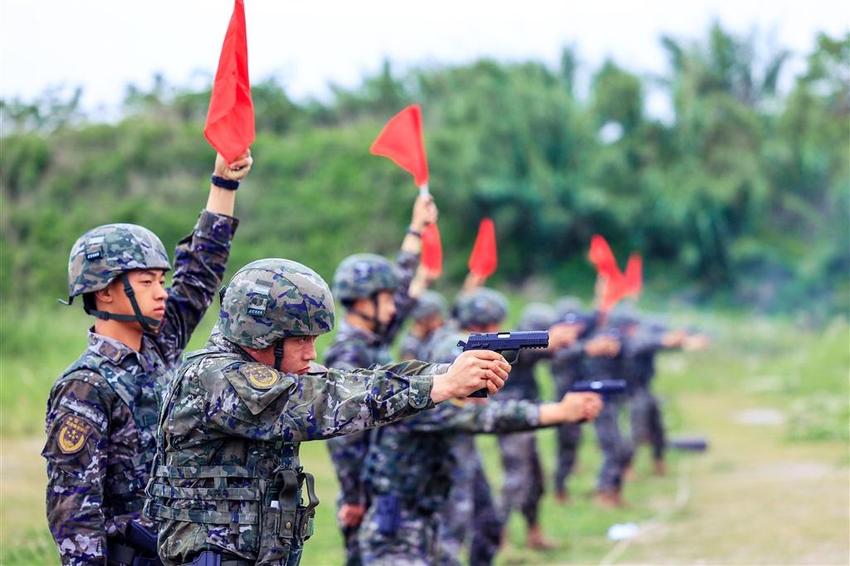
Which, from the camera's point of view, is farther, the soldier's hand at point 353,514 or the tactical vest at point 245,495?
the soldier's hand at point 353,514

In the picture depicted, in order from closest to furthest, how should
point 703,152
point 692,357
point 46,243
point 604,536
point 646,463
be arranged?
point 604,536, point 646,463, point 46,243, point 692,357, point 703,152

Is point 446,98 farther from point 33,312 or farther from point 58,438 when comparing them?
point 58,438

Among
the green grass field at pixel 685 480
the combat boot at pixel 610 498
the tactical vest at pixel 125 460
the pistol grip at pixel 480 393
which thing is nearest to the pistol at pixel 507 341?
the pistol grip at pixel 480 393

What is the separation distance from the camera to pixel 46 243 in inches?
699

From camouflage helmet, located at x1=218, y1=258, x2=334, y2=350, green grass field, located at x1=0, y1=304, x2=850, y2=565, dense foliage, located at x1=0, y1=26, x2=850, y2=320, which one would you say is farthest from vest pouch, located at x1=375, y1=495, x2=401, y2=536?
dense foliage, located at x1=0, y1=26, x2=850, y2=320

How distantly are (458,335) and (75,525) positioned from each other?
10.3ft

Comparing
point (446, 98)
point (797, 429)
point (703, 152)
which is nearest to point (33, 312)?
point (797, 429)

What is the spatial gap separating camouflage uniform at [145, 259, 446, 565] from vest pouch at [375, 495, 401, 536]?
210cm

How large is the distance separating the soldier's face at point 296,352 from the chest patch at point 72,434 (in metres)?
0.95

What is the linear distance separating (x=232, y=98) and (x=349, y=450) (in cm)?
255

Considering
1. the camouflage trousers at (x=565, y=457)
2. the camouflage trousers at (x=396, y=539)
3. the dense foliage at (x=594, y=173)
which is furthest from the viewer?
the dense foliage at (x=594, y=173)

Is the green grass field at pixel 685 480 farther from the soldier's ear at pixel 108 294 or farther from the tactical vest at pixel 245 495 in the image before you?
the tactical vest at pixel 245 495

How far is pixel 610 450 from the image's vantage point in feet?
43.2

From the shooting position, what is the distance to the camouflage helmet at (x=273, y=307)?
4.40 metres
